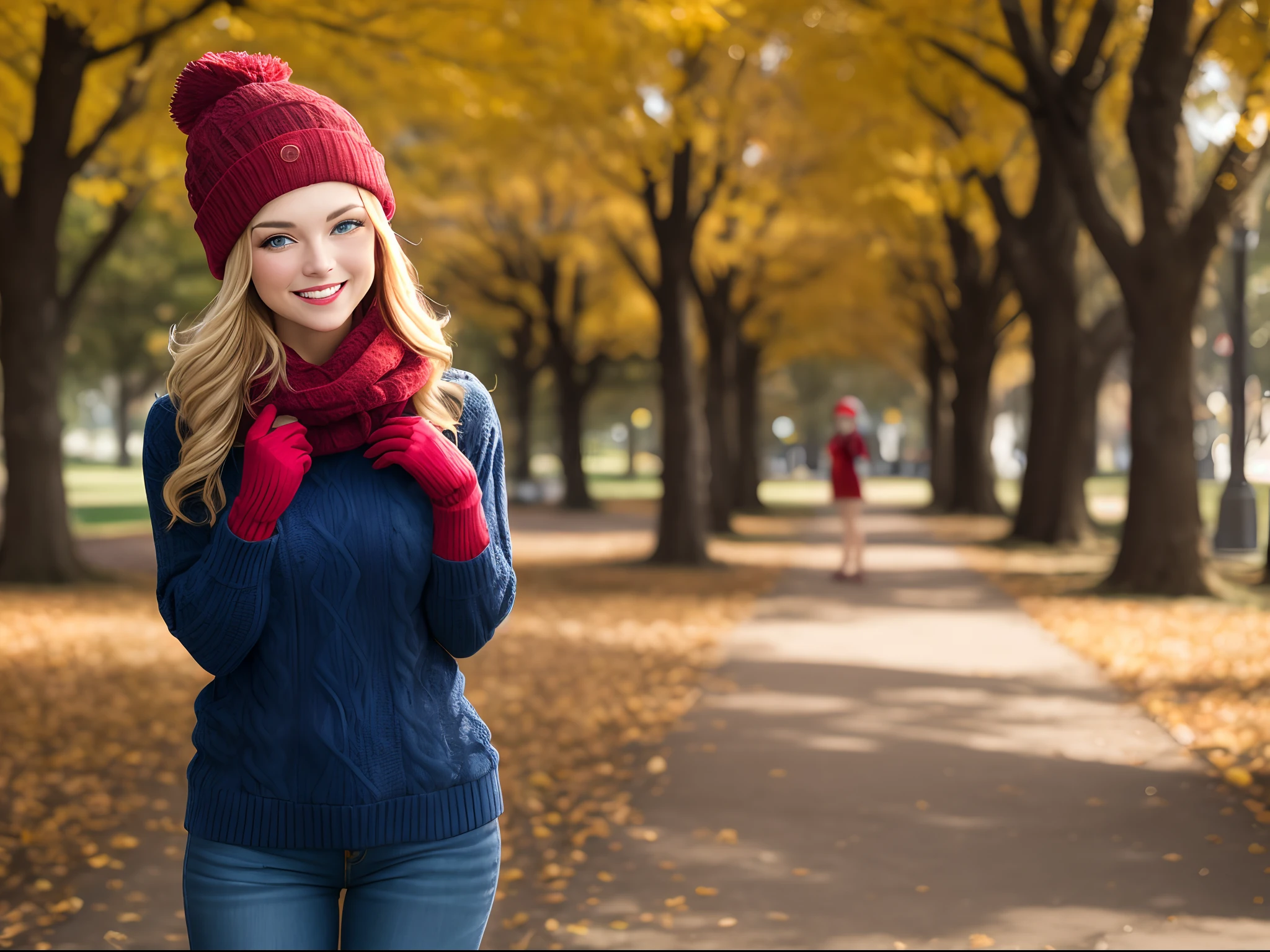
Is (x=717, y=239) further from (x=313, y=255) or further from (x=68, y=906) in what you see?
(x=313, y=255)

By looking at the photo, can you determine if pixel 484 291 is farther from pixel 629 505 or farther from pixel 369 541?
pixel 369 541

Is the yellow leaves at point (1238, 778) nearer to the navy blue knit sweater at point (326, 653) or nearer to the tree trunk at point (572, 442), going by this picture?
the navy blue knit sweater at point (326, 653)

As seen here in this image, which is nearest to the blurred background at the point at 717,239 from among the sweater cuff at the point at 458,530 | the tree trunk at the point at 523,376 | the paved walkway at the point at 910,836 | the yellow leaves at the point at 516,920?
the yellow leaves at the point at 516,920

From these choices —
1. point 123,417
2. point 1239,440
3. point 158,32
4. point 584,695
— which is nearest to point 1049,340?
point 1239,440

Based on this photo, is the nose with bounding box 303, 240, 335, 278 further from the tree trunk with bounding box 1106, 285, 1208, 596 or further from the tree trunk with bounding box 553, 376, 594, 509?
the tree trunk with bounding box 553, 376, 594, 509

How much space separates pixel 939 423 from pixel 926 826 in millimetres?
31285

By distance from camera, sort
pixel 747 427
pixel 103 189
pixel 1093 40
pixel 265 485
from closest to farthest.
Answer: pixel 265 485 < pixel 1093 40 < pixel 103 189 < pixel 747 427

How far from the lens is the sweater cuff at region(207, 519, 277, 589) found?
204cm

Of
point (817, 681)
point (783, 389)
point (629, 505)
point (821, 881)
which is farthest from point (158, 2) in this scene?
point (783, 389)

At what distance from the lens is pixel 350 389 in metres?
2.11

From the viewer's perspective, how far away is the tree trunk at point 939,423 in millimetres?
34031

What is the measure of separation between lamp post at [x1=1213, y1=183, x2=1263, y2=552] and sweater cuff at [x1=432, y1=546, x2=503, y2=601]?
1755 cm

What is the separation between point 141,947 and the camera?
14.4 ft

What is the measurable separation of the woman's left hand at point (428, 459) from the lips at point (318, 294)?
0.23 m
